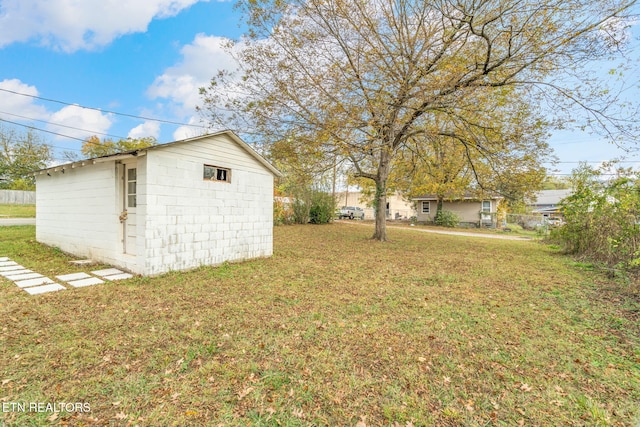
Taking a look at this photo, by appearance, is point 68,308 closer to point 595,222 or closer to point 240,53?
point 240,53

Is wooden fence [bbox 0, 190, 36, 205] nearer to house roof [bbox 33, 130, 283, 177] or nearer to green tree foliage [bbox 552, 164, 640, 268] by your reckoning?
house roof [bbox 33, 130, 283, 177]

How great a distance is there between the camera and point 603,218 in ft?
24.5

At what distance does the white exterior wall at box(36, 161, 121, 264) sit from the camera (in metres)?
5.98

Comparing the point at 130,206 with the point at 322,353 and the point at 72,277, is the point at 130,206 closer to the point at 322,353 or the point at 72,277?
the point at 72,277

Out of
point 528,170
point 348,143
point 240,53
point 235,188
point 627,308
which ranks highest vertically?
point 240,53

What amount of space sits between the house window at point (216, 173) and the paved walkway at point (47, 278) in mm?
2606

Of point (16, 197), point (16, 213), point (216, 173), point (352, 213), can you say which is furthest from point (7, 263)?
point (16, 197)

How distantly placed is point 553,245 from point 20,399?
1481 cm

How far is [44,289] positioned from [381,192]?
9.63 metres

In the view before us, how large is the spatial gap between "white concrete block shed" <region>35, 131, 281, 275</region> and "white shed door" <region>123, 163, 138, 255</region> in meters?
0.02

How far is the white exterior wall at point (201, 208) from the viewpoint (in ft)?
17.3

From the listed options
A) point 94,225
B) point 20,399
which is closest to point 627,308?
point 20,399

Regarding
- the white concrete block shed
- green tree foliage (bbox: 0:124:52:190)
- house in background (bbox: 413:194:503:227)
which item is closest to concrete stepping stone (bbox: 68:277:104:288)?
the white concrete block shed

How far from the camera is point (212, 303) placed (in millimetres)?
4172
